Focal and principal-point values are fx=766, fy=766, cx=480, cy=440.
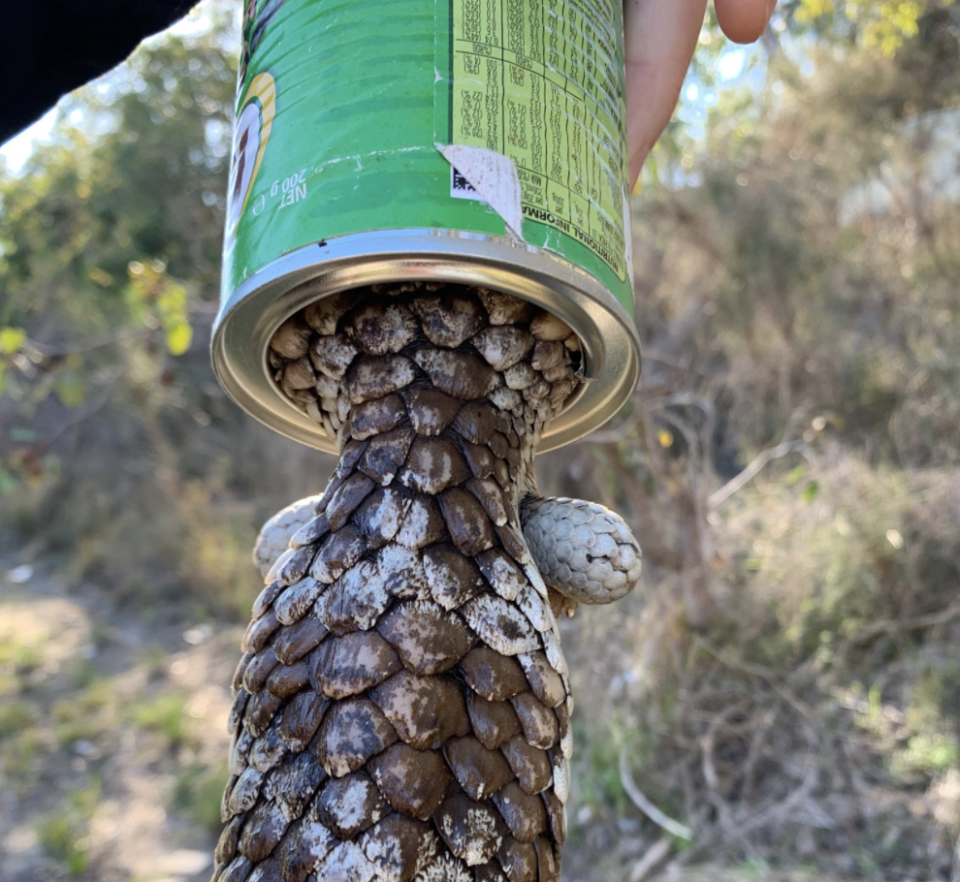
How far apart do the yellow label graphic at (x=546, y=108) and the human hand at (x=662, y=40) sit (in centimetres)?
18

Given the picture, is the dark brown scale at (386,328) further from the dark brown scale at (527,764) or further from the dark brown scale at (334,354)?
the dark brown scale at (527,764)

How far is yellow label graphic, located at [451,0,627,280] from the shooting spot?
433 mm

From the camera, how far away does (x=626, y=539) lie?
0.48 meters

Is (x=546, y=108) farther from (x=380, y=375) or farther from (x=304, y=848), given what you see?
(x=304, y=848)

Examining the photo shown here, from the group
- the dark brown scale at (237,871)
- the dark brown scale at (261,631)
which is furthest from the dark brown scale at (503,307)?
the dark brown scale at (237,871)

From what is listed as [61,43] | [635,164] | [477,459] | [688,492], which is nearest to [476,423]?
[477,459]

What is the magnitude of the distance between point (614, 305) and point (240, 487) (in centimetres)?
502

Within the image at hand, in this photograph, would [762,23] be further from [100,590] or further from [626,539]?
[100,590]

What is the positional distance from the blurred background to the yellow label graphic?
4.48 feet

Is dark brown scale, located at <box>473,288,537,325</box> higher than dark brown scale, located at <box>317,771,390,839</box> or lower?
higher

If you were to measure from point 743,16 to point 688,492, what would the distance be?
1569 millimetres

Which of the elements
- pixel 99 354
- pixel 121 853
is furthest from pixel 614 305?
pixel 99 354

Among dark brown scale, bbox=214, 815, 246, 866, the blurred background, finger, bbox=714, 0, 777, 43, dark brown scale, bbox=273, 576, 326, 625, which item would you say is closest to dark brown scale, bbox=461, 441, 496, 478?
dark brown scale, bbox=273, 576, 326, 625

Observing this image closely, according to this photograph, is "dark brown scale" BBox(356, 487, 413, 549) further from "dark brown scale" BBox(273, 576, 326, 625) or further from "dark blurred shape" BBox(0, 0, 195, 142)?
"dark blurred shape" BBox(0, 0, 195, 142)
